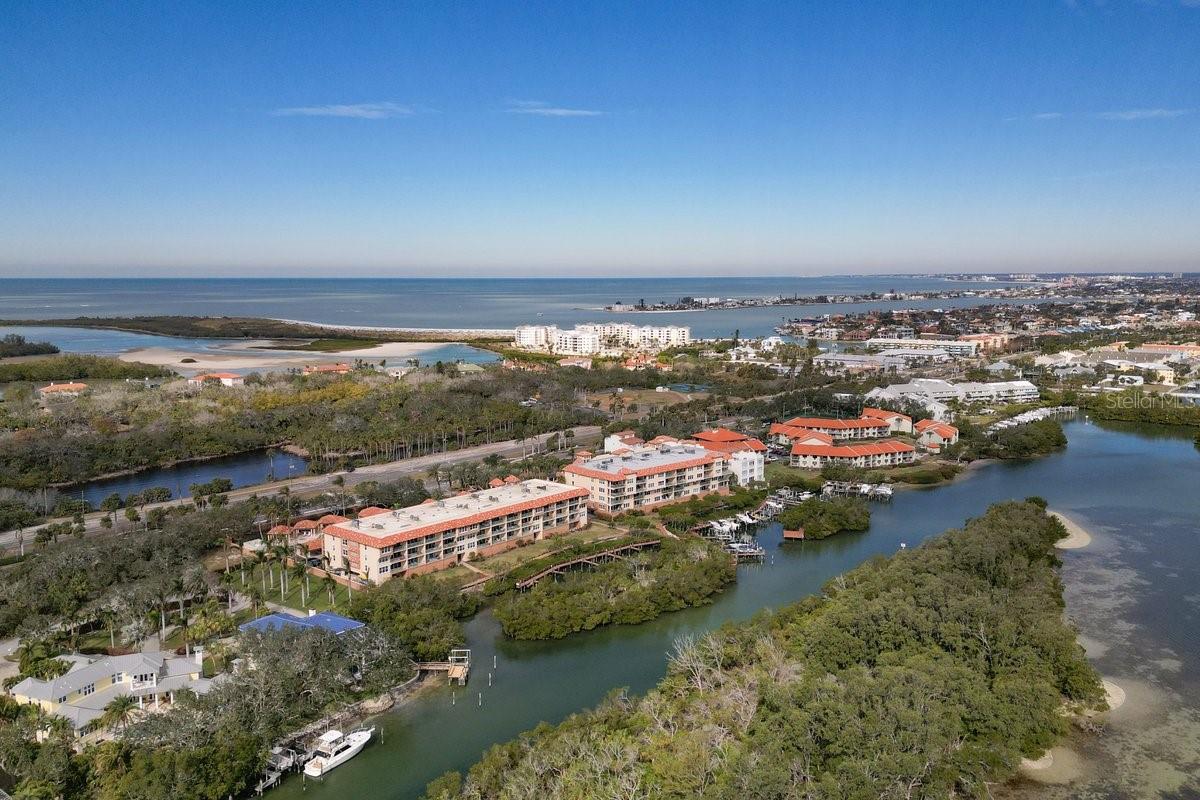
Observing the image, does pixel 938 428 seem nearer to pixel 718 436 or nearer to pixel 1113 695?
pixel 718 436

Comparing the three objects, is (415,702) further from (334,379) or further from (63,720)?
(334,379)

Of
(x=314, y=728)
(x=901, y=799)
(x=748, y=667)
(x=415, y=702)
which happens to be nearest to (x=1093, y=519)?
(x=748, y=667)

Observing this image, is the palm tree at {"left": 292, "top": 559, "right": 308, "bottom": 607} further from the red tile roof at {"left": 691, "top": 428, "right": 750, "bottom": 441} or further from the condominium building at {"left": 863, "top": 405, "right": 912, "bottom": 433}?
the condominium building at {"left": 863, "top": 405, "right": 912, "bottom": 433}

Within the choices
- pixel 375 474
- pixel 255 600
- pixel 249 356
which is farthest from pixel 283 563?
pixel 249 356

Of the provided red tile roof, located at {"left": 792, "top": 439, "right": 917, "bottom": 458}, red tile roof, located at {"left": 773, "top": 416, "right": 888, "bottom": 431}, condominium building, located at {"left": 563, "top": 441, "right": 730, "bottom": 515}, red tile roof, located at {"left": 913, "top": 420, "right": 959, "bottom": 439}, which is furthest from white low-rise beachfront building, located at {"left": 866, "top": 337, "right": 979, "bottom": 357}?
condominium building, located at {"left": 563, "top": 441, "right": 730, "bottom": 515}

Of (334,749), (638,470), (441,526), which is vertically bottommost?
(334,749)

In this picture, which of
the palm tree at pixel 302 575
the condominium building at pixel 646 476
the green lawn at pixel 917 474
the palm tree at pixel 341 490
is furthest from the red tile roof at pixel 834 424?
the palm tree at pixel 302 575
